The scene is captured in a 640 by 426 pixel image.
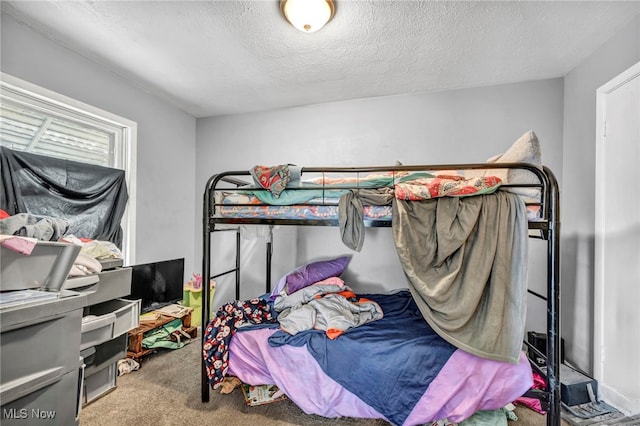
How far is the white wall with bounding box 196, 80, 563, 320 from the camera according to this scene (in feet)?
8.18

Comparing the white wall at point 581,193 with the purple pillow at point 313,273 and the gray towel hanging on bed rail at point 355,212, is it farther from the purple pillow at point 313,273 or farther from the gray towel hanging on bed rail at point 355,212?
the purple pillow at point 313,273

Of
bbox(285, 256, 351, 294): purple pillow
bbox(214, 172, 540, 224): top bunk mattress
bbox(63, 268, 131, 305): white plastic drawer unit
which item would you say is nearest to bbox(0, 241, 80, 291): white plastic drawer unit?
bbox(63, 268, 131, 305): white plastic drawer unit

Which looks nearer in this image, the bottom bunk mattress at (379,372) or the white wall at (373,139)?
the bottom bunk mattress at (379,372)

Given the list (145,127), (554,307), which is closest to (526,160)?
(554,307)

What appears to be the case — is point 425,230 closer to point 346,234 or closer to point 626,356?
point 346,234

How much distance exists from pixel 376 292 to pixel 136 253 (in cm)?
240

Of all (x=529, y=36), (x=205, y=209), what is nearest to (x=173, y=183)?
(x=205, y=209)

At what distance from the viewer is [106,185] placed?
7.64 ft

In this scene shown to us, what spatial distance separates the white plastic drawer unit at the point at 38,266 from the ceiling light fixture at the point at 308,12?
168 centimetres

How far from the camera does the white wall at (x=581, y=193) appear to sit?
200 cm

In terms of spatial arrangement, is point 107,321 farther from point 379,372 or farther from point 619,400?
point 619,400

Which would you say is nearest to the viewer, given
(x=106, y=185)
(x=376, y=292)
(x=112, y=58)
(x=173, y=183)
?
(x=112, y=58)

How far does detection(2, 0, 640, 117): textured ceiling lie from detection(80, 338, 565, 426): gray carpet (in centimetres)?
249

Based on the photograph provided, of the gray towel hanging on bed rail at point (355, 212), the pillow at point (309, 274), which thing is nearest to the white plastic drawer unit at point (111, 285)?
the pillow at point (309, 274)
